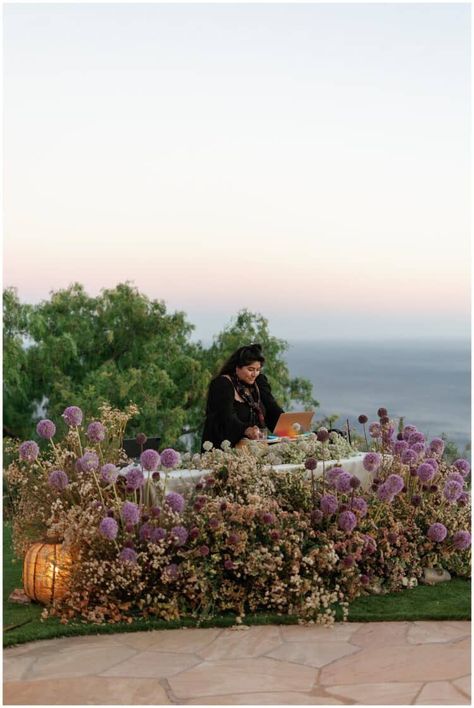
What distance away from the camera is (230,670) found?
399cm

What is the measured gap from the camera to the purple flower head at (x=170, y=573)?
475cm

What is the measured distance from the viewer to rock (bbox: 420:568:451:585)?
18.2 ft

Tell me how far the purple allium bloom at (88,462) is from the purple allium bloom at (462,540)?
234 centimetres

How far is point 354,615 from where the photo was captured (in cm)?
477

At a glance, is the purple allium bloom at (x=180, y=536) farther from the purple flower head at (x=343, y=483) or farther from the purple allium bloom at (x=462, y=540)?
the purple allium bloom at (x=462, y=540)

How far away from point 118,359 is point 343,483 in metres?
7.96

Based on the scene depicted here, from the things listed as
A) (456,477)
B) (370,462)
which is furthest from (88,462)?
(456,477)

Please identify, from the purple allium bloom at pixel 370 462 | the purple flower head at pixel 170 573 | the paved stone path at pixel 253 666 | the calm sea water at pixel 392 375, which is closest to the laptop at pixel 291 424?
the purple allium bloom at pixel 370 462

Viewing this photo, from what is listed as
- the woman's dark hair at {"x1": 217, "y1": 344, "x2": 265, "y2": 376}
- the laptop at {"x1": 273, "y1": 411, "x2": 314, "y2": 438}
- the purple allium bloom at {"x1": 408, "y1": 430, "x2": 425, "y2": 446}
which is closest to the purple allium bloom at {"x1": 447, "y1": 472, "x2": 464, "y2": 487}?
the purple allium bloom at {"x1": 408, "y1": 430, "x2": 425, "y2": 446}

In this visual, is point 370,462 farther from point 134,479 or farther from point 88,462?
point 88,462

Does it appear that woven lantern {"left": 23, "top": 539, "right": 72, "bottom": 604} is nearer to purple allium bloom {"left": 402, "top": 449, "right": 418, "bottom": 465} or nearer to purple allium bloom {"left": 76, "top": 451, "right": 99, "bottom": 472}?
purple allium bloom {"left": 76, "top": 451, "right": 99, "bottom": 472}

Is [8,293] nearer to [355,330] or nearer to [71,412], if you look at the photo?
[355,330]

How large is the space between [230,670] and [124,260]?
883 centimetres

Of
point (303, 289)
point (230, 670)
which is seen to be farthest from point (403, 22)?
point (230, 670)
